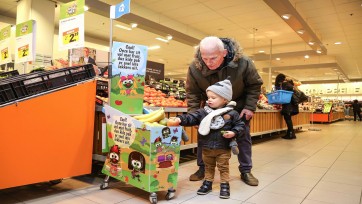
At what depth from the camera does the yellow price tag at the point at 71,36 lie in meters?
2.73

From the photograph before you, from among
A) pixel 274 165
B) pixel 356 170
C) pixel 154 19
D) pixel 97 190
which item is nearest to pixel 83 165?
pixel 97 190

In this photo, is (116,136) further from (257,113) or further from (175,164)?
(257,113)

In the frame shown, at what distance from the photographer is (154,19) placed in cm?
882

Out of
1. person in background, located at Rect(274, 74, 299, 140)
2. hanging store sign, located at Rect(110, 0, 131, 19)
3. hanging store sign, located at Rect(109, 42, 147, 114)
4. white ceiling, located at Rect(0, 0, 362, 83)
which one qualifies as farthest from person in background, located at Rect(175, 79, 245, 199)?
white ceiling, located at Rect(0, 0, 362, 83)

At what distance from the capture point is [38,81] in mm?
2205

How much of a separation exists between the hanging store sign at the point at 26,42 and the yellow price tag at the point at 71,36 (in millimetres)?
650

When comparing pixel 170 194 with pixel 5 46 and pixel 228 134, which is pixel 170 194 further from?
pixel 5 46

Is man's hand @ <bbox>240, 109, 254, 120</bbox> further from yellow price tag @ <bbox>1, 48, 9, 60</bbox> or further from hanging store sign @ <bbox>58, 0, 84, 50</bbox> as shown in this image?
yellow price tag @ <bbox>1, 48, 9, 60</bbox>

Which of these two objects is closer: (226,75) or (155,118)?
(155,118)

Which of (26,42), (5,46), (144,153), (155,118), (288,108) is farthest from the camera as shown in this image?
(288,108)

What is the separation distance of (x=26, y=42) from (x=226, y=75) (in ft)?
8.20

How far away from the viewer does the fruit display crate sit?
2.02m

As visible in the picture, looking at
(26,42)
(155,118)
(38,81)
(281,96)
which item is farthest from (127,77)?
(281,96)

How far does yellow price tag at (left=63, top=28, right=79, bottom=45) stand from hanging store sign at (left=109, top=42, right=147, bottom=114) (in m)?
0.50
